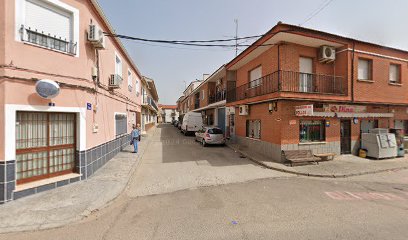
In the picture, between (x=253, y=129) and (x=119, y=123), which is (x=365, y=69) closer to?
(x=253, y=129)

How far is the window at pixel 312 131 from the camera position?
30.5 ft

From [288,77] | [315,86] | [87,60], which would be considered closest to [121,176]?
[87,60]

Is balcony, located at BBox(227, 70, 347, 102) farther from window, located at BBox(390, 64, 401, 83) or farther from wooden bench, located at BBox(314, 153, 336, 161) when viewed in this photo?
window, located at BBox(390, 64, 401, 83)

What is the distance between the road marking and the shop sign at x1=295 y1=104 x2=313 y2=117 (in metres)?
3.66

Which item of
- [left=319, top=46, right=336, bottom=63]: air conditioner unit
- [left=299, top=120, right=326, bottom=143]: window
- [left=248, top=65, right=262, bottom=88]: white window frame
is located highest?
[left=319, top=46, right=336, bottom=63]: air conditioner unit

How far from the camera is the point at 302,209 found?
4.30 meters

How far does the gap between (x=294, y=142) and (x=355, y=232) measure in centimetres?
586

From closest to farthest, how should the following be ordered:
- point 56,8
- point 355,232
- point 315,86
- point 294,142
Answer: point 355,232
point 56,8
point 294,142
point 315,86

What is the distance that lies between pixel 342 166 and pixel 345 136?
305cm

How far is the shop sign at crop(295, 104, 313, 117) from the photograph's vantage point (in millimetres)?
8039

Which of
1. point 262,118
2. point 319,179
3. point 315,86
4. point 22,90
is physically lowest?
point 319,179

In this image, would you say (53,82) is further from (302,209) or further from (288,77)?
(288,77)

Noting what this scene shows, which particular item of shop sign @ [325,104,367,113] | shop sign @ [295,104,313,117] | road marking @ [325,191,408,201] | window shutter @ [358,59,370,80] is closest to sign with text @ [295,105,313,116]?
shop sign @ [295,104,313,117]

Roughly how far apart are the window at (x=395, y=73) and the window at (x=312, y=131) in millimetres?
6262
